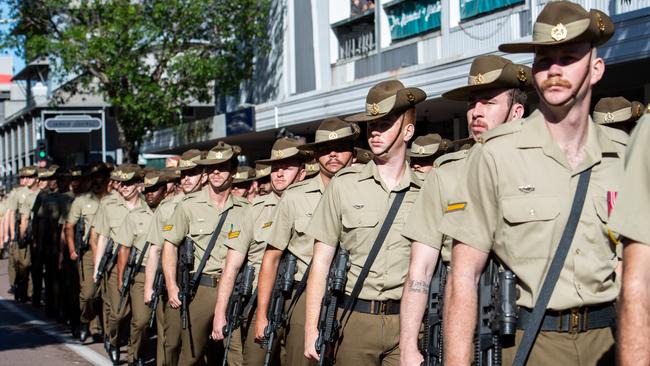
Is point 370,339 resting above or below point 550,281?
below

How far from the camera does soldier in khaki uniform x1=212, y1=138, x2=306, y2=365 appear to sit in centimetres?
877

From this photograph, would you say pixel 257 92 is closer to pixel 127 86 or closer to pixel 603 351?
pixel 127 86

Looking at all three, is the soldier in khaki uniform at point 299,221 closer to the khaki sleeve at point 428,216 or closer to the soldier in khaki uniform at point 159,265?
the soldier in khaki uniform at point 159,265

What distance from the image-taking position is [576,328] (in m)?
4.08

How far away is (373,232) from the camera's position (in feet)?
20.8

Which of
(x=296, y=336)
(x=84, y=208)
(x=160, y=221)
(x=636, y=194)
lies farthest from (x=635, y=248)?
(x=84, y=208)

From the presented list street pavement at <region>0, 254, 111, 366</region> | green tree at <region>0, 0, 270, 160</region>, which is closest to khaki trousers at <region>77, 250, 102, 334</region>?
street pavement at <region>0, 254, 111, 366</region>

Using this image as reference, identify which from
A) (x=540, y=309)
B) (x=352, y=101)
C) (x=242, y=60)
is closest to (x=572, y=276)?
(x=540, y=309)

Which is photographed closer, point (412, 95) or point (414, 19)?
point (412, 95)

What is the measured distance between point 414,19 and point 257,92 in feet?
32.1

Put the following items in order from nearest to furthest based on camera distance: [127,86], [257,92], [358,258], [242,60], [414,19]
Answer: [358,258] → [414,19] → [127,86] → [242,60] → [257,92]

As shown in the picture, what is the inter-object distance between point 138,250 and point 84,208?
3.79m

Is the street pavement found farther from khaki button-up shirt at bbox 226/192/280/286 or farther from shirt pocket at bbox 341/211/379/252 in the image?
shirt pocket at bbox 341/211/379/252

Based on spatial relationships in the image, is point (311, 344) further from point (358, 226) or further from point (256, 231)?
point (256, 231)
